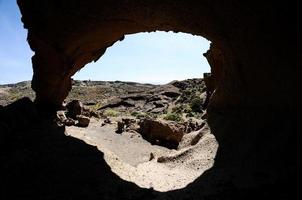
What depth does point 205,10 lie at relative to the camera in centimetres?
1004

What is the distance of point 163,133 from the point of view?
18797 mm

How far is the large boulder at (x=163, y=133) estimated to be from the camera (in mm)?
18484

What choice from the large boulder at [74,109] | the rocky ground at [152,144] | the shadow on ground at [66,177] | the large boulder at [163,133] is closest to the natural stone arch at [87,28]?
the rocky ground at [152,144]

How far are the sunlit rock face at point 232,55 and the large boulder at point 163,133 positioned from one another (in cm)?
450

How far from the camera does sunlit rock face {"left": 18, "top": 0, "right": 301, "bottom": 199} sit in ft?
26.9

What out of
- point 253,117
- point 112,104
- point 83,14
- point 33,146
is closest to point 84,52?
point 83,14

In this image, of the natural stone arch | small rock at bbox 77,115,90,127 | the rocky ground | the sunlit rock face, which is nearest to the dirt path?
the rocky ground

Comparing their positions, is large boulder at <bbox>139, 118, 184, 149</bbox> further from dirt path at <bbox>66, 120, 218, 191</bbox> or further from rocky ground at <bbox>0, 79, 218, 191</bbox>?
dirt path at <bbox>66, 120, 218, 191</bbox>

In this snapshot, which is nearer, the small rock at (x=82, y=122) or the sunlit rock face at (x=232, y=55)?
the sunlit rock face at (x=232, y=55)

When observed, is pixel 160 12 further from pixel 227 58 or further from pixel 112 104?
pixel 112 104

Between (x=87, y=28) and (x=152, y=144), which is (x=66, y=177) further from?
(x=152, y=144)

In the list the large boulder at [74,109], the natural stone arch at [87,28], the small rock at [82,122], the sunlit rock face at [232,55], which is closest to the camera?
the sunlit rock face at [232,55]

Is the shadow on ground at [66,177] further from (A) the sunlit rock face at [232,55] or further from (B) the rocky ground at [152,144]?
(B) the rocky ground at [152,144]

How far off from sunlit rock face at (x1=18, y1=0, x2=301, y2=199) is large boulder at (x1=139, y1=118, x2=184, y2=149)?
450 centimetres
